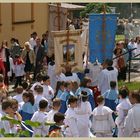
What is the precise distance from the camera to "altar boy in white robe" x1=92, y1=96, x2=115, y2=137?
35.7 ft

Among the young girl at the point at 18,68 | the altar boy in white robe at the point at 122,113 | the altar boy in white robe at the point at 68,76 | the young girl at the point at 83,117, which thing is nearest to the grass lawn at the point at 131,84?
the young girl at the point at 18,68

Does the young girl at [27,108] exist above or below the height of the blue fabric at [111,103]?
above

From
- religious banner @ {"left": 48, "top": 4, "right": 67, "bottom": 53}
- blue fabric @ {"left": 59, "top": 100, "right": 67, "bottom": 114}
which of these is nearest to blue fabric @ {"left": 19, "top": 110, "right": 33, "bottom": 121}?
blue fabric @ {"left": 59, "top": 100, "right": 67, "bottom": 114}

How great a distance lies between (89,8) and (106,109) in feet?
90.5

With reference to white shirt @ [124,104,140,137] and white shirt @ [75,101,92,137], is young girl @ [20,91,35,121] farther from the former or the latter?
white shirt @ [124,104,140,137]

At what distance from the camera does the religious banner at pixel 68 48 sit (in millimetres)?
14094

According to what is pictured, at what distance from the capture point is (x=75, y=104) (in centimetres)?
1041

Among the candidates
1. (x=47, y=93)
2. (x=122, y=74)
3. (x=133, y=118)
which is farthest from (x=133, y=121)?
(x=122, y=74)

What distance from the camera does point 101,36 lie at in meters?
15.2

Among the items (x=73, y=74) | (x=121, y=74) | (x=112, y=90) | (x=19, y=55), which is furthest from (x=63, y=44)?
(x=121, y=74)

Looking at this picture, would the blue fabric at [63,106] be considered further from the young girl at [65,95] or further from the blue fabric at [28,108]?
the blue fabric at [28,108]

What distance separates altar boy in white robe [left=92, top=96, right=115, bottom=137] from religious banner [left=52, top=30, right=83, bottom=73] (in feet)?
11.3

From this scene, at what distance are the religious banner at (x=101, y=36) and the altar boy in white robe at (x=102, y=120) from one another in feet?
14.5

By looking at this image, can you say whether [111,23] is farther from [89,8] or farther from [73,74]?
[89,8]
